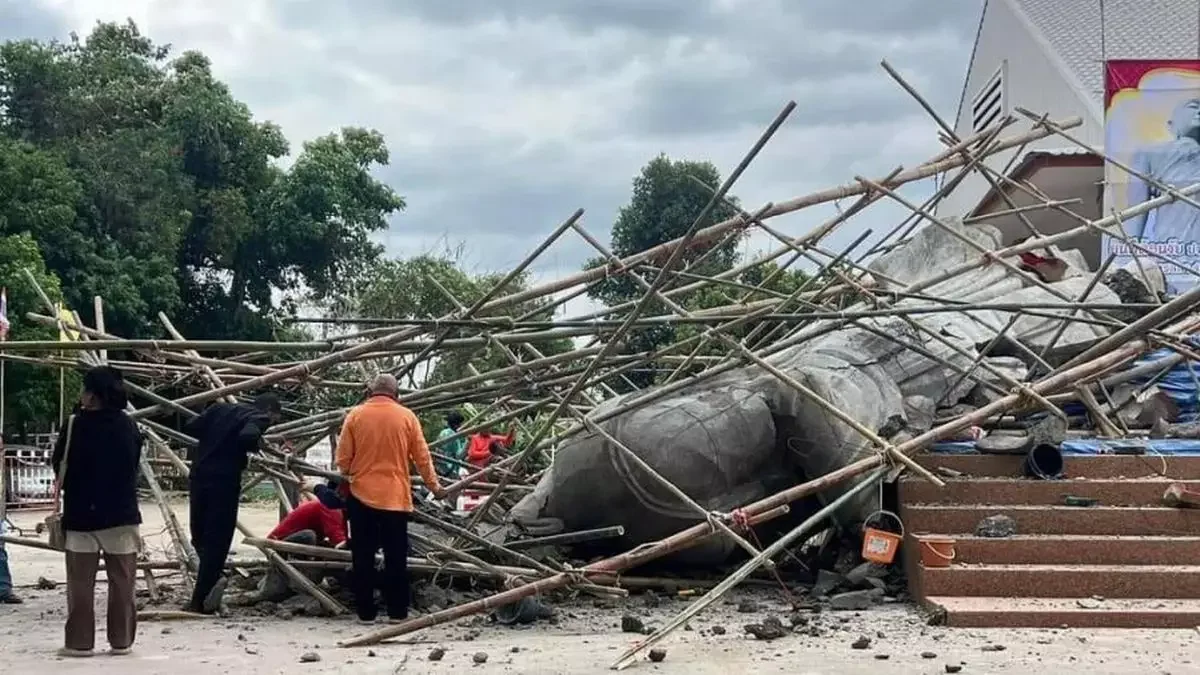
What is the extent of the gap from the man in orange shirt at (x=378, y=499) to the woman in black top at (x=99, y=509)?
4.25 feet

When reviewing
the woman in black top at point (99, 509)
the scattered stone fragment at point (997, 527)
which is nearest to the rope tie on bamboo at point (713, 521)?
the scattered stone fragment at point (997, 527)

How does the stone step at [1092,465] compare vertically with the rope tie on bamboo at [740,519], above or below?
above

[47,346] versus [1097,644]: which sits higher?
[47,346]

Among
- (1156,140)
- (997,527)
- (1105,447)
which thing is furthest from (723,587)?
(1156,140)

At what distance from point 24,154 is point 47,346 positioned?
1475cm

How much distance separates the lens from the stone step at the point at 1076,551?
7629 mm

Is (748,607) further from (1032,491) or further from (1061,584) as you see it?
(1032,491)

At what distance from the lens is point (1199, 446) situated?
28.7 feet

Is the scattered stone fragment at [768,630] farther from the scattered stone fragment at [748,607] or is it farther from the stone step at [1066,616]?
the stone step at [1066,616]

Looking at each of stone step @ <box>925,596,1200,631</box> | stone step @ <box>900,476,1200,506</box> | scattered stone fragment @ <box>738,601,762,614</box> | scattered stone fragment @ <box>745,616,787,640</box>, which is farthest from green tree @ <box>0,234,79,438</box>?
stone step @ <box>925,596,1200,631</box>

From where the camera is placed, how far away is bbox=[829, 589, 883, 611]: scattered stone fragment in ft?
24.7

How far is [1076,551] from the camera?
7.66m

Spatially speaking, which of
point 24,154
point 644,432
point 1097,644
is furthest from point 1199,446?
point 24,154

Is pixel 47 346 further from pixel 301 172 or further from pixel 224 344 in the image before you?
pixel 301 172
